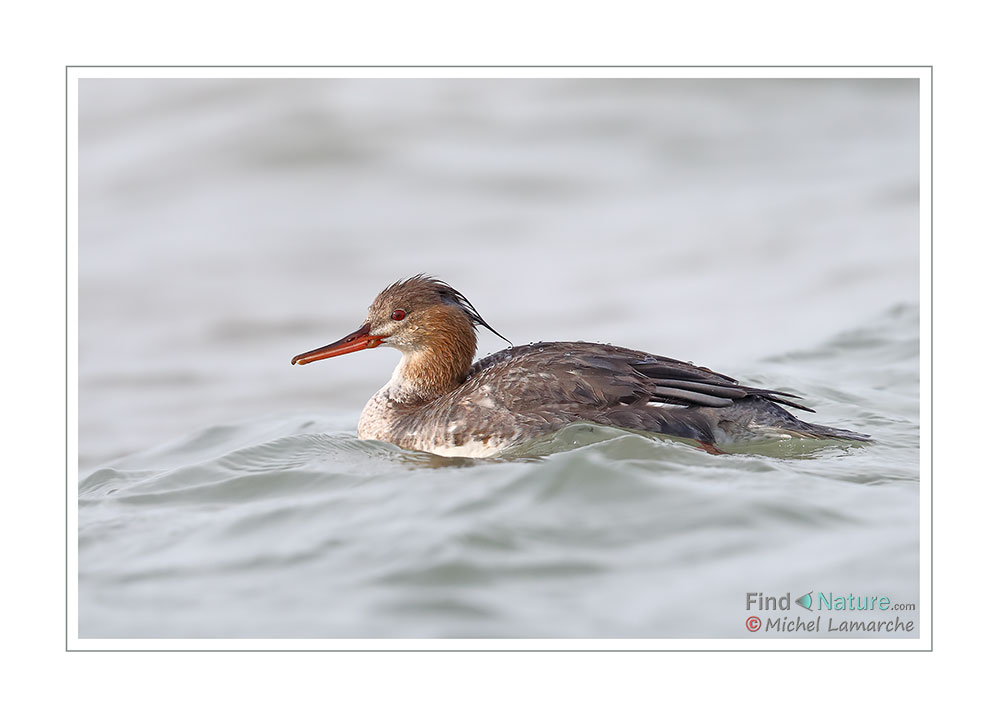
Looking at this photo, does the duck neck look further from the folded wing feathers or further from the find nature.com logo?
the find nature.com logo

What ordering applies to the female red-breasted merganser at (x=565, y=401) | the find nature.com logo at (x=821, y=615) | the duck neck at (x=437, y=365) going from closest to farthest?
the find nature.com logo at (x=821, y=615), the female red-breasted merganser at (x=565, y=401), the duck neck at (x=437, y=365)

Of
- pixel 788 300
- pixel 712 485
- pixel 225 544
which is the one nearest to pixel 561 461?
pixel 712 485

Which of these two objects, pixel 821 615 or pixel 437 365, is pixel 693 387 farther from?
pixel 821 615

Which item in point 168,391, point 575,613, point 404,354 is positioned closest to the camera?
point 575,613

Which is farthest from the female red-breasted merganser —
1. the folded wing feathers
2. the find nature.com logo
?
the find nature.com logo

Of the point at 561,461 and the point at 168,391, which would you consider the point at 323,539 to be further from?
the point at 168,391

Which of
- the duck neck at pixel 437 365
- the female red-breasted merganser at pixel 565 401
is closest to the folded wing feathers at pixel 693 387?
the female red-breasted merganser at pixel 565 401

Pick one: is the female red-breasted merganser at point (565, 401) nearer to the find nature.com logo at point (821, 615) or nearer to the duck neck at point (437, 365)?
the duck neck at point (437, 365)
